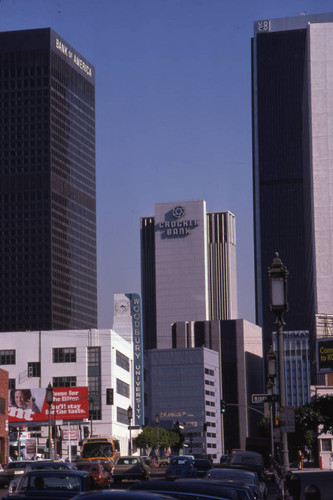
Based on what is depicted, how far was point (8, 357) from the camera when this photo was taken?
483 feet

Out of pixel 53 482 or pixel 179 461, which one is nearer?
pixel 53 482

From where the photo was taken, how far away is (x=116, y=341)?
147625 millimetres

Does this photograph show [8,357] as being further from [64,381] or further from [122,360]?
[122,360]

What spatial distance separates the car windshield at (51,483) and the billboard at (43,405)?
103m

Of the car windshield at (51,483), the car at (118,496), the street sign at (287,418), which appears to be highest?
the street sign at (287,418)

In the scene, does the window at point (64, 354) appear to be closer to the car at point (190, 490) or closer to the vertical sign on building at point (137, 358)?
the vertical sign on building at point (137, 358)

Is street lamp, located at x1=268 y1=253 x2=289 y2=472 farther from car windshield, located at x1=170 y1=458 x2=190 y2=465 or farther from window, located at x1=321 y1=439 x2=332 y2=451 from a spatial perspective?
window, located at x1=321 y1=439 x2=332 y2=451

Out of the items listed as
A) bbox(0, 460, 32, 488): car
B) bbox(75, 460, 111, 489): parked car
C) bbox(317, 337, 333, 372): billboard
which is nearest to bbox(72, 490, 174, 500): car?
bbox(75, 460, 111, 489): parked car

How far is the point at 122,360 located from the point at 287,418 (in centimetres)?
12882

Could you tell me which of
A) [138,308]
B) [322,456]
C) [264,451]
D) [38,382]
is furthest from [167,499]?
[138,308]

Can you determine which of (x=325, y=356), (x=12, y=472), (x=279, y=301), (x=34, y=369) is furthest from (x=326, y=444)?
(x=279, y=301)

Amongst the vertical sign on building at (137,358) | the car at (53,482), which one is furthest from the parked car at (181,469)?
the vertical sign on building at (137,358)

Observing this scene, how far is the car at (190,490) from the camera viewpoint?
14508mm

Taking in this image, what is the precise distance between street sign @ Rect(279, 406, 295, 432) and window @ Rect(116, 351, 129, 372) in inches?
4850
